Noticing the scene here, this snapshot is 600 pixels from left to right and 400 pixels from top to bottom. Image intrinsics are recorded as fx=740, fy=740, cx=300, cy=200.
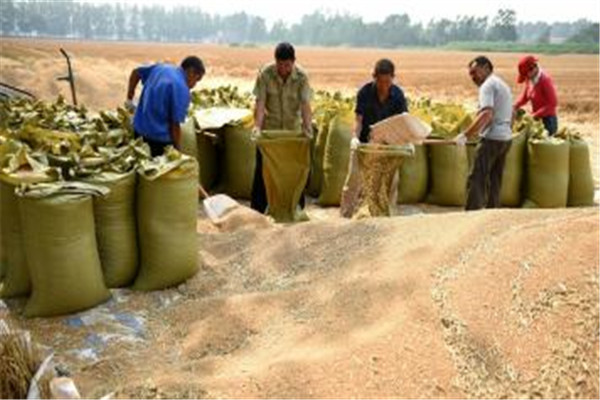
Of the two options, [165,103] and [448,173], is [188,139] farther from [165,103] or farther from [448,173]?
[448,173]

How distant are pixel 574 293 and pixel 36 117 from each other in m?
4.25

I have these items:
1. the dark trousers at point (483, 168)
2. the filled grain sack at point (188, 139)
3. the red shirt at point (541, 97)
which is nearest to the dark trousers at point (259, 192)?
the filled grain sack at point (188, 139)

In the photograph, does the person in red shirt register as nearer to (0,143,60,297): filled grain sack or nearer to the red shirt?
the red shirt

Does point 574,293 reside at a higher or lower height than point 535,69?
lower

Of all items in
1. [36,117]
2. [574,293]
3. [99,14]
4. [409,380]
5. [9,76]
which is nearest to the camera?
[409,380]

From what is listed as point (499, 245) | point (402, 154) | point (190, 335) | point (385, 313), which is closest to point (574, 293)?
point (499, 245)

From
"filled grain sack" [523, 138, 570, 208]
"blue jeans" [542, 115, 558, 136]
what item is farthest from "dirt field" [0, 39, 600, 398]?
"blue jeans" [542, 115, 558, 136]

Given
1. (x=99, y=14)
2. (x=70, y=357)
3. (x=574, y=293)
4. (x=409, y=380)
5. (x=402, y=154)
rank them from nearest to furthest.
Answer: (x=409, y=380)
(x=574, y=293)
(x=70, y=357)
(x=402, y=154)
(x=99, y=14)

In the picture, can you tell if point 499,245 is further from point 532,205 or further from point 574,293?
point 532,205

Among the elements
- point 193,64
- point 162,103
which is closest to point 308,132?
point 193,64

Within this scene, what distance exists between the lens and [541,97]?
21.5 feet

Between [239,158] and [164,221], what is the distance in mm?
2666

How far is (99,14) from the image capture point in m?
143

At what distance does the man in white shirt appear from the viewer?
5.08 m
